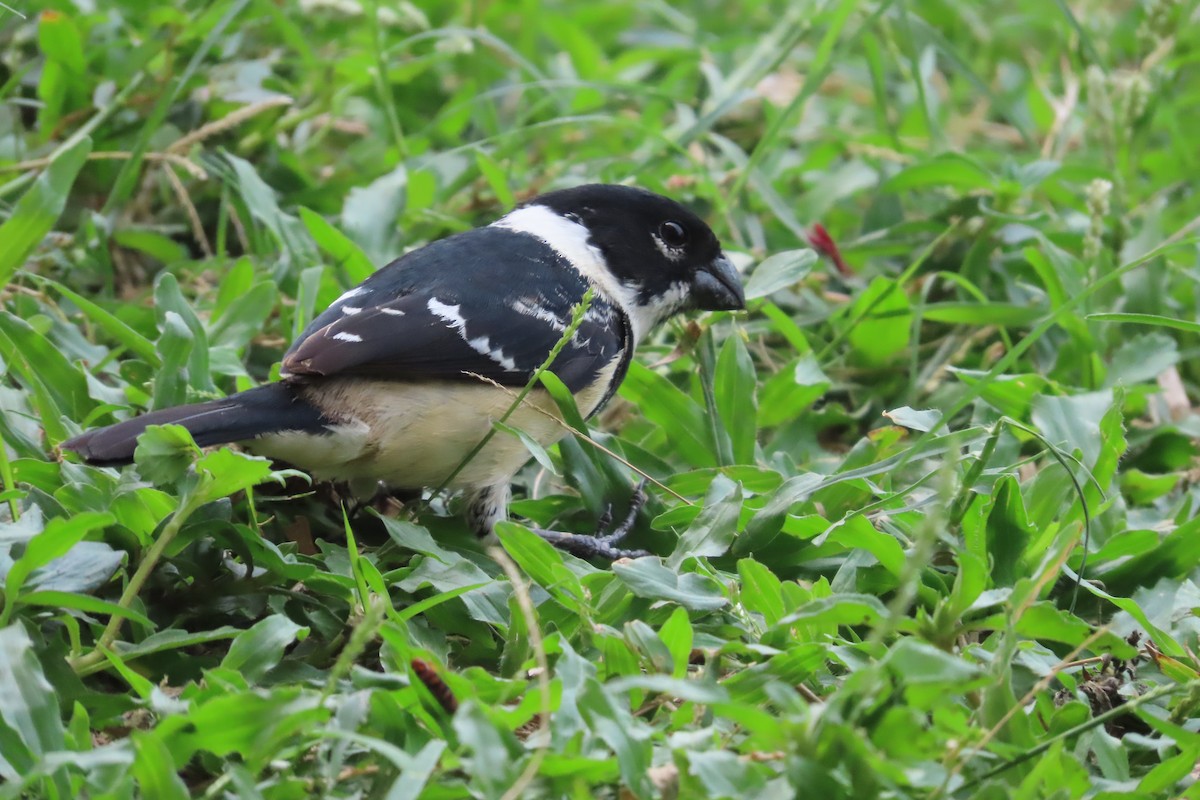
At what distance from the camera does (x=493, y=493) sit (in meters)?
3.07

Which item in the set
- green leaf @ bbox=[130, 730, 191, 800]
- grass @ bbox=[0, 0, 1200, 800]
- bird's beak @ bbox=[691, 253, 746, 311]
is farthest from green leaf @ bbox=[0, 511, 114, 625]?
bird's beak @ bbox=[691, 253, 746, 311]

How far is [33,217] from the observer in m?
3.32

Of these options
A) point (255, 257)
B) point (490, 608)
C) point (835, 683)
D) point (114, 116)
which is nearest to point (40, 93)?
point (114, 116)

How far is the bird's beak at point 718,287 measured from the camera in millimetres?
3654

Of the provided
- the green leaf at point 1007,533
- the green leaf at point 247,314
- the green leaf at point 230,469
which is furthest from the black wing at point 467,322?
the green leaf at point 1007,533

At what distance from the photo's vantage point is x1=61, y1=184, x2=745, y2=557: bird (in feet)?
9.32

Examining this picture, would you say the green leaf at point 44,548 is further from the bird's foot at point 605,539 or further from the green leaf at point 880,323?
the green leaf at point 880,323

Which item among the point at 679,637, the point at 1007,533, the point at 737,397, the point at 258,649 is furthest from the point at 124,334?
the point at 1007,533

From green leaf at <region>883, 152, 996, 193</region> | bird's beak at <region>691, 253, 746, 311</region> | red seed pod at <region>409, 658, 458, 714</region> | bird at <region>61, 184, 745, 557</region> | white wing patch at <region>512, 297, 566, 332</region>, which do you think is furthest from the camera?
green leaf at <region>883, 152, 996, 193</region>

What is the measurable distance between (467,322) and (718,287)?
2.84 feet

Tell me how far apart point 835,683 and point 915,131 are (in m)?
3.67

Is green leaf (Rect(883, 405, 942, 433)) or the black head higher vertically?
the black head

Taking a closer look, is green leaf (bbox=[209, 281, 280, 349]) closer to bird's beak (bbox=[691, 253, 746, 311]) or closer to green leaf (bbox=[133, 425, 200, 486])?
green leaf (bbox=[133, 425, 200, 486])

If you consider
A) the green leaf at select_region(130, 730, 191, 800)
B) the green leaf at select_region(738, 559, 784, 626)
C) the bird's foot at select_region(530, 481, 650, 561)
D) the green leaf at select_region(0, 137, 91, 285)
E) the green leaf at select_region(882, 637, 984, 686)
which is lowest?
the bird's foot at select_region(530, 481, 650, 561)
